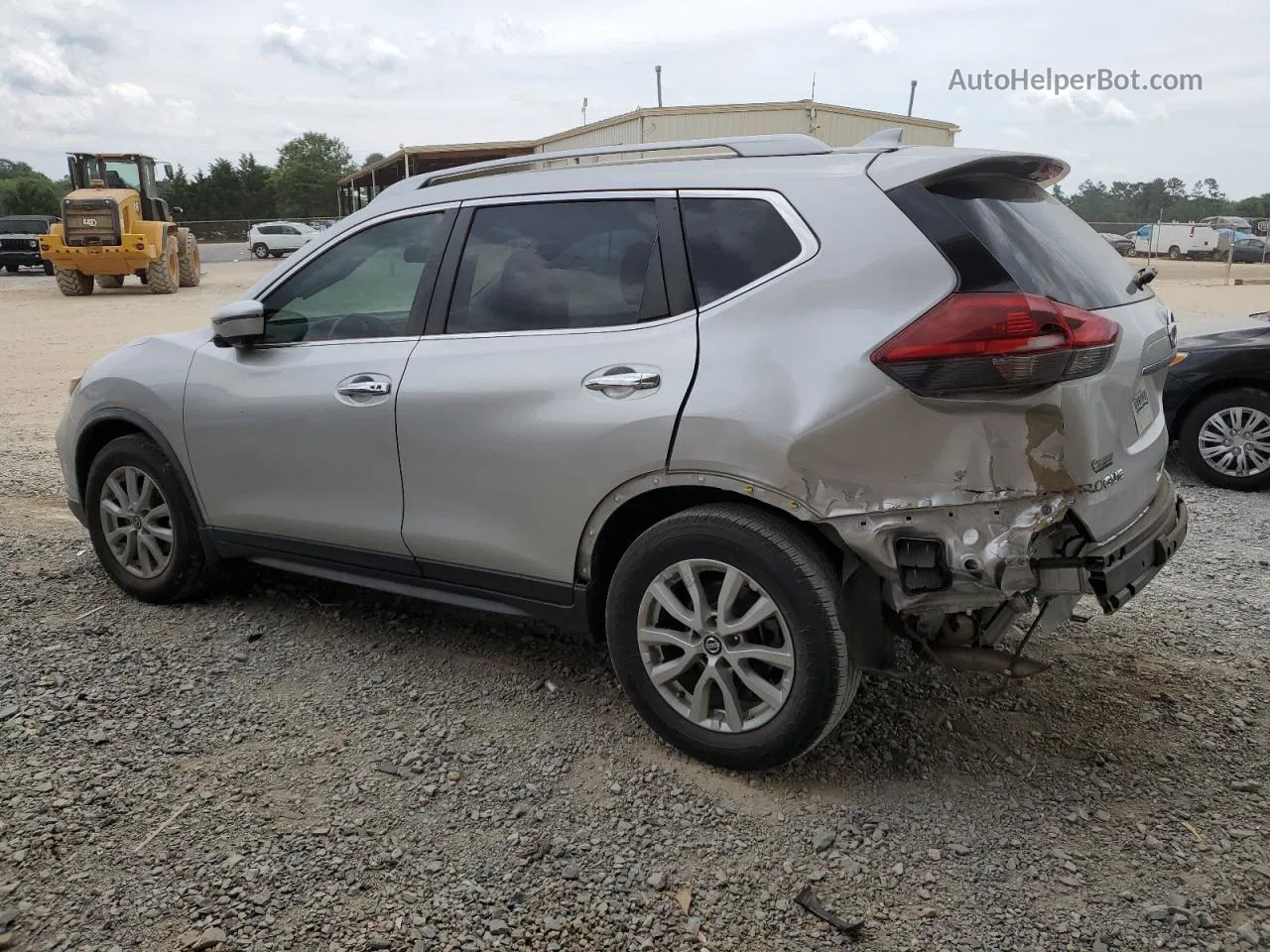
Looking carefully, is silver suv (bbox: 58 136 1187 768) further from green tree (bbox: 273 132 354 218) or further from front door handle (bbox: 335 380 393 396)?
green tree (bbox: 273 132 354 218)

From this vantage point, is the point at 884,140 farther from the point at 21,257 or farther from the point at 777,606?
the point at 21,257

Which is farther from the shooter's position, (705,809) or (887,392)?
(705,809)

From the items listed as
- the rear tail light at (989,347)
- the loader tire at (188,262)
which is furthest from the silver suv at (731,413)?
the loader tire at (188,262)

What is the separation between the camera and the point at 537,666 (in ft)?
12.9

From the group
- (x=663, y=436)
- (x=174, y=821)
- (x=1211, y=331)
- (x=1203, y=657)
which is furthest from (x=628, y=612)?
(x=1211, y=331)

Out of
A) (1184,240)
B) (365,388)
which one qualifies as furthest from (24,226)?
(1184,240)

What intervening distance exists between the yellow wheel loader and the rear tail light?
23049mm

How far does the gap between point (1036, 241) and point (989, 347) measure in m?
0.54

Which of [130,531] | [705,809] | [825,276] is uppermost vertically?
[825,276]

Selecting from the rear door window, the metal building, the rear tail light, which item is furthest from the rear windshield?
the metal building

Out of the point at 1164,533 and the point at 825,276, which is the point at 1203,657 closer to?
the point at 1164,533

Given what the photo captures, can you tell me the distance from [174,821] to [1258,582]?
177 inches

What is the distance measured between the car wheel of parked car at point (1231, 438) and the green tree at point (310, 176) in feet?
249

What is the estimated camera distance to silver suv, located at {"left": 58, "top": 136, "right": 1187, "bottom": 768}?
8.83 ft
